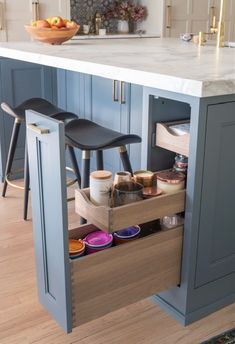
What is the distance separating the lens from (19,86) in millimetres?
3080

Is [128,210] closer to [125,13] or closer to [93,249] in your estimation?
[93,249]

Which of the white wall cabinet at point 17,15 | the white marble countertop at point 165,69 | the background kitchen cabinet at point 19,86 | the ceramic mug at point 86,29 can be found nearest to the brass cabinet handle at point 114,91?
the white marble countertop at point 165,69

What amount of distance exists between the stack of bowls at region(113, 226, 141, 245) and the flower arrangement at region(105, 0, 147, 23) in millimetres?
3817

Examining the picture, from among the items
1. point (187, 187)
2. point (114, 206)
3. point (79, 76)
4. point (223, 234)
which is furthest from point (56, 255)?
point (79, 76)

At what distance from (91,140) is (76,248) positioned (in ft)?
2.45

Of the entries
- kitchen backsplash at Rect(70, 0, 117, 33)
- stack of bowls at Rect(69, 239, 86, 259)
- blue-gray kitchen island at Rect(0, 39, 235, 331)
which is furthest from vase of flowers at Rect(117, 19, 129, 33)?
stack of bowls at Rect(69, 239, 86, 259)

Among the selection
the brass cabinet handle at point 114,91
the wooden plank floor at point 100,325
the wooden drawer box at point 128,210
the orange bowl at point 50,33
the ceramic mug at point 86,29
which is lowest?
the wooden plank floor at point 100,325

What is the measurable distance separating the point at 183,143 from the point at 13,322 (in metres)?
0.94

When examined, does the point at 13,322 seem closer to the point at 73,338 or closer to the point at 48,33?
the point at 73,338

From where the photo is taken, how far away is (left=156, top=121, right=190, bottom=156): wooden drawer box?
157 centimetres

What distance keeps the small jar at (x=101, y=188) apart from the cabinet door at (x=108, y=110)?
1089mm

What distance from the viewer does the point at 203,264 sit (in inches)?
64.6

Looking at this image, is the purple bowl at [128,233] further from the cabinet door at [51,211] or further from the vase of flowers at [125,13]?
the vase of flowers at [125,13]

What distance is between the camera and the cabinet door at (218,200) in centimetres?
146
